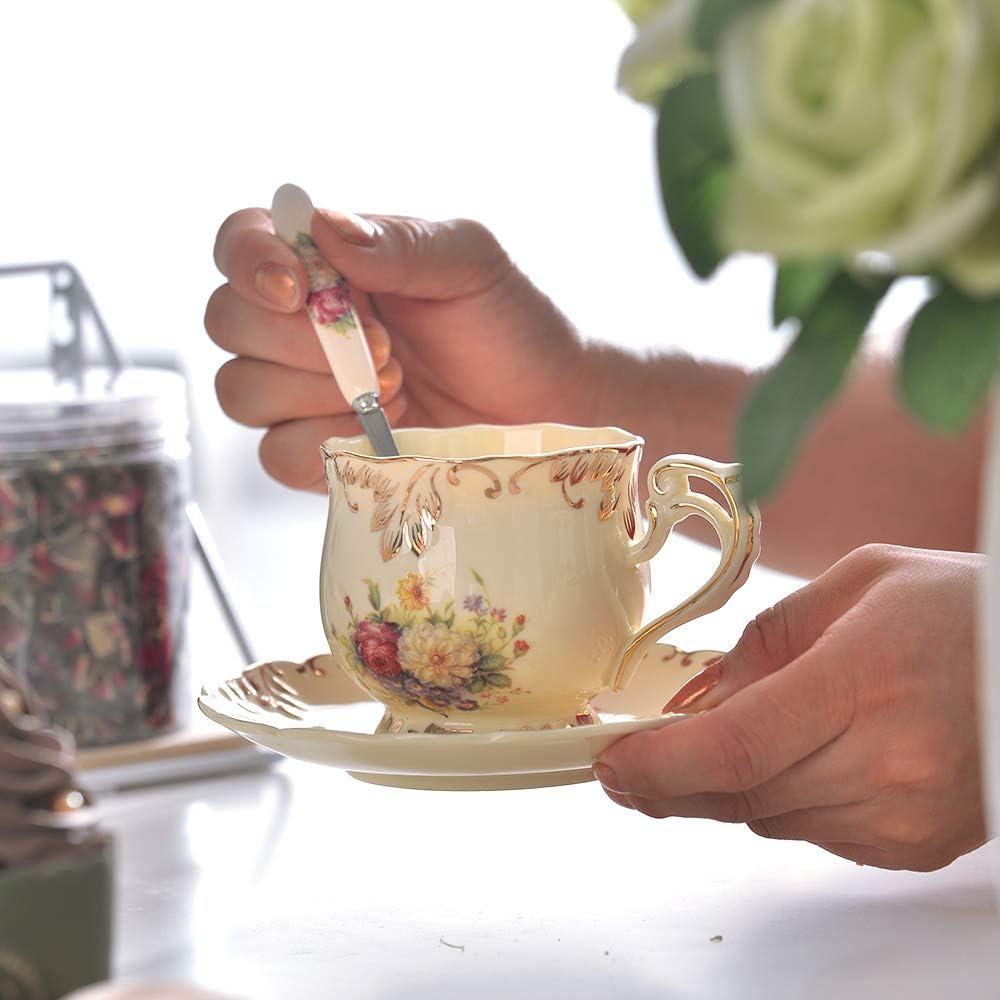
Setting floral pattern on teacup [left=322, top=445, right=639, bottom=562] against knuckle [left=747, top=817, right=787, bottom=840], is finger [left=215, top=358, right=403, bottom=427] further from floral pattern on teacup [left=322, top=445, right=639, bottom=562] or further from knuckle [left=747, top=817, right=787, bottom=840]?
knuckle [left=747, top=817, right=787, bottom=840]

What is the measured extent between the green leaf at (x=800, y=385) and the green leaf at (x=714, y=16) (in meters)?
0.06

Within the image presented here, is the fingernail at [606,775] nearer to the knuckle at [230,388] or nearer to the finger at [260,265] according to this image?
the finger at [260,265]

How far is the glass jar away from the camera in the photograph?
0.74 m

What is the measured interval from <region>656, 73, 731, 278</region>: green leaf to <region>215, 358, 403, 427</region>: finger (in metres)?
0.61

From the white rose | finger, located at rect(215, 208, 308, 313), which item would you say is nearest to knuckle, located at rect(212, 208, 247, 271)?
finger, located at rect(215, 208, 308, 313)

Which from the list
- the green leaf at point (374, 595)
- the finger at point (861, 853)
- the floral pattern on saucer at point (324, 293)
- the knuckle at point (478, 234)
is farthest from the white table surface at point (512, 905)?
the knuckle at point (478, 234)

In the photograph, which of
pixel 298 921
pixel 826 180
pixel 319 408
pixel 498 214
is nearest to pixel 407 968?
pixel 298 921

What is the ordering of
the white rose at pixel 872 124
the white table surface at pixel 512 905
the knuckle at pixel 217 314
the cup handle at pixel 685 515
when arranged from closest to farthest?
the white rose at pixel 872 124 < the white table surface at pixel 512 905 < the cup handle at pixel 685 515 < the knuckle at pixel 217 314

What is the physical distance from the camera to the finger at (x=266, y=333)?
2.86 ft

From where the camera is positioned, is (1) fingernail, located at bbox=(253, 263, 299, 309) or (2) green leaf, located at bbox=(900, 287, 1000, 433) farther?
(1) fingernail, located at bbox=(253, 263, 299, 309)

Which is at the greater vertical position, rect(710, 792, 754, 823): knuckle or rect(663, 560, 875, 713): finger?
rect(663, 560, 875, 713): finger

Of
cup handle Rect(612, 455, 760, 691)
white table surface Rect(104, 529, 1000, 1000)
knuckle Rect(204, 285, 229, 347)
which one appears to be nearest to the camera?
white table surface Rect(104, 529, 1000, 1000)

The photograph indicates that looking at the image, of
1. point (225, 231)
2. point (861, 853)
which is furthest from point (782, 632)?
point (225, 231)

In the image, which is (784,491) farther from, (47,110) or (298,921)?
(47,110)
